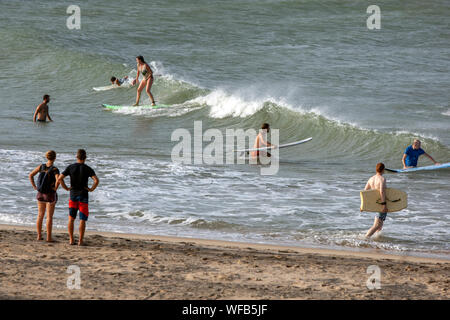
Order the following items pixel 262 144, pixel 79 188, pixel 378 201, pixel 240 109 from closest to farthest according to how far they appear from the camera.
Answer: pixel 79 188 → pixel 378 201 → pixel 262 144 → pixel 240 109

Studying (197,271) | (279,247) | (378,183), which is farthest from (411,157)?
(197,271)

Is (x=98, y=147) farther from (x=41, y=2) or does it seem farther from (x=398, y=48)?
(x=41, y=2)

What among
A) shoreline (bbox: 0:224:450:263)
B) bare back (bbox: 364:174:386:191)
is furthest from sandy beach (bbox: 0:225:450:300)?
bare back (bbox: 364:174:386:191)

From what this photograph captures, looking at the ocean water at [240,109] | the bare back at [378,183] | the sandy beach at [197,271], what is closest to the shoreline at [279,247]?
the sandy beach at [197,271]

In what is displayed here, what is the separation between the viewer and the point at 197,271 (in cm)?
685

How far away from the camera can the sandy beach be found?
612 centimetres

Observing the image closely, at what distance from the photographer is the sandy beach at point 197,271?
6.12 meters

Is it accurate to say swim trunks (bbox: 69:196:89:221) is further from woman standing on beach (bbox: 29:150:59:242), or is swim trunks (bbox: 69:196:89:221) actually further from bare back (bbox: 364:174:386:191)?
bare back (bbox: 364:174:386:191)

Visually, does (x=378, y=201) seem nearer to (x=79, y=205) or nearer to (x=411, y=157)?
(x=79, y=205)

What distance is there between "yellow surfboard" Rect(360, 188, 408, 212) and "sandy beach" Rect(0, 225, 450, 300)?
2.99ft

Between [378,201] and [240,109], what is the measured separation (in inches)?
485

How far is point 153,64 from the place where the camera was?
1081 inches
